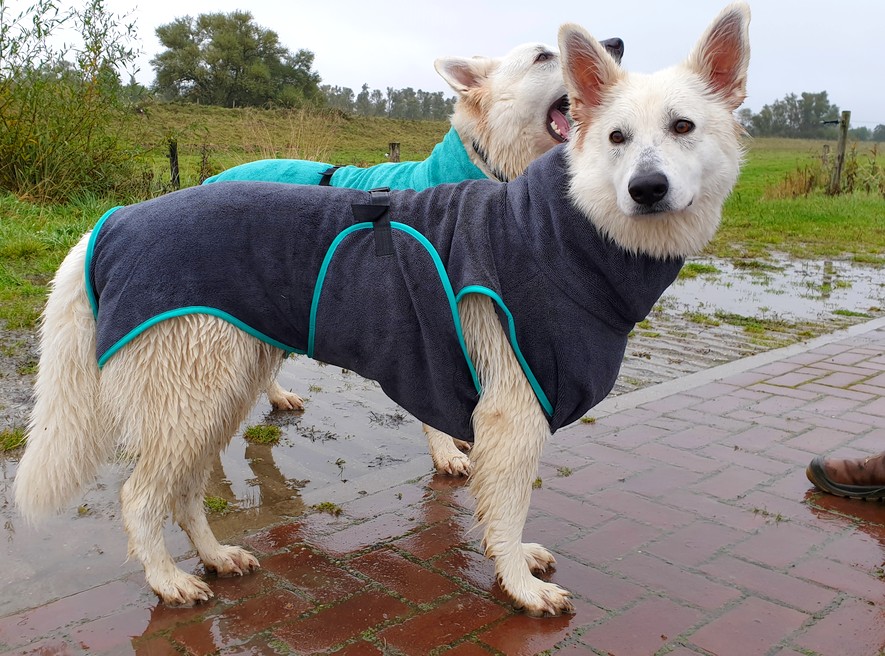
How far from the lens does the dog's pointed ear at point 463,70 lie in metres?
4.77

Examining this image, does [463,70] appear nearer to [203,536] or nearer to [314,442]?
[314,442]

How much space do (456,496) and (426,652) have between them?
1316 millimetres

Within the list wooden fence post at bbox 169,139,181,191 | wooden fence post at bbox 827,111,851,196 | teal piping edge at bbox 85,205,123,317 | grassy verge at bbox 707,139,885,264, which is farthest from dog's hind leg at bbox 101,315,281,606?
wooden fence post at bbox 827,111,851,196

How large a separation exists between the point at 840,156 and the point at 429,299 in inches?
705

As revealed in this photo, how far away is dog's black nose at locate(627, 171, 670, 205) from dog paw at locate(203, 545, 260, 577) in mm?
2167

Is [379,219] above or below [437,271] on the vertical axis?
above

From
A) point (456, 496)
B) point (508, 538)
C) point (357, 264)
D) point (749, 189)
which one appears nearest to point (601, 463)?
point (456, 496)

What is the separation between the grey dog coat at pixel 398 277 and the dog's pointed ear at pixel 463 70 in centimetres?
204

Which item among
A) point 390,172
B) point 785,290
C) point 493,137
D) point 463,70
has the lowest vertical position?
point 785,290

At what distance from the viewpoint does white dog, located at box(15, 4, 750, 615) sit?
9.04ft

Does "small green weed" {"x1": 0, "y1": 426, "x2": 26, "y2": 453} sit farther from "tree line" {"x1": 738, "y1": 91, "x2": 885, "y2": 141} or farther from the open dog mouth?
"tree line" {"x1": 738, "y1": 91, "x2": 885, "y2": 141}

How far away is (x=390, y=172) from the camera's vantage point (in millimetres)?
4520

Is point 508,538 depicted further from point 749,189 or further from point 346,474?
point 749,189

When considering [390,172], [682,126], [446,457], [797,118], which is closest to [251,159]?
[390,172]
